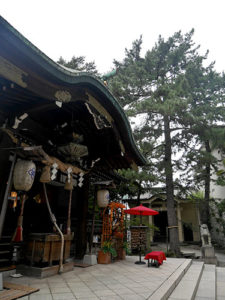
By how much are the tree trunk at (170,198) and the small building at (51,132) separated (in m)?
6.16

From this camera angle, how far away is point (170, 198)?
46.9 ft

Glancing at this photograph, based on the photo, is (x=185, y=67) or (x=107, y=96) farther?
(x=185, y=67)

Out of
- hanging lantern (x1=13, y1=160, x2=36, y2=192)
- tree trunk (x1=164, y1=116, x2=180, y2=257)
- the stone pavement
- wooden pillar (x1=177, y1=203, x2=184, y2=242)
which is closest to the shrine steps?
the stone pavement

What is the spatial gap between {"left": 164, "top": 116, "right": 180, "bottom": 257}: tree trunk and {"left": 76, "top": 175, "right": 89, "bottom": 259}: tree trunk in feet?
24.5

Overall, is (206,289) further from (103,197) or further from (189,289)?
(103,197)

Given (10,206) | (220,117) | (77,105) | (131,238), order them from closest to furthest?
(77,105) → (10,206) → (131,238) → (220,117)

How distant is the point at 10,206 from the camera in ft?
20.3

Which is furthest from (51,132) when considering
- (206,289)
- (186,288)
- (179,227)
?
(179,227)

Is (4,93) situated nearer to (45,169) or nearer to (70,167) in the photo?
(45,169)

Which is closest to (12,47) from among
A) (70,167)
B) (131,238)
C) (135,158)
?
(70,167)

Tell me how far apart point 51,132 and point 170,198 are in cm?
1088

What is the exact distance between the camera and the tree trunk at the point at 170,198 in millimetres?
13406

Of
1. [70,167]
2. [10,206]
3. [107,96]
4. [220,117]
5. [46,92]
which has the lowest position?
[10,206]

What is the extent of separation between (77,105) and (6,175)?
97.0 inches
